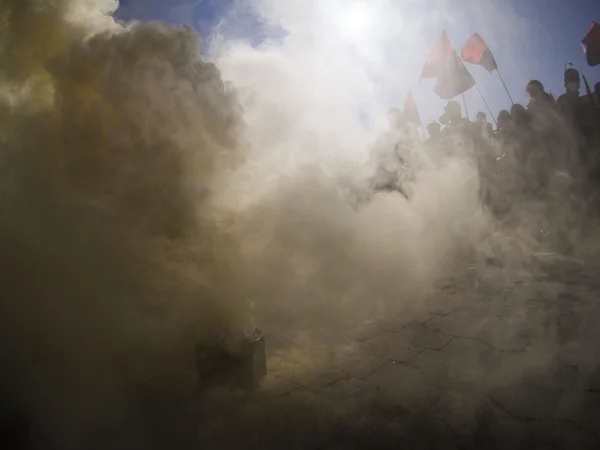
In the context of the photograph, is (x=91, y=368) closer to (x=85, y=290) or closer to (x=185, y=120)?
(x=85, y=290)

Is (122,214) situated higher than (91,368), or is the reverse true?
(122,214)

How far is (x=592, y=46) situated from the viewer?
34.2 ft

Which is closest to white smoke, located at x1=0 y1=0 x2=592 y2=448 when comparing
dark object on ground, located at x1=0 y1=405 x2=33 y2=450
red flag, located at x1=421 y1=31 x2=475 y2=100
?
dark object on ground, located at x1=0 y1=405 x2=33 y2=450

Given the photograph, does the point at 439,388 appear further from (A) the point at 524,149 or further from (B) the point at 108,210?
(A) the point at 524,149

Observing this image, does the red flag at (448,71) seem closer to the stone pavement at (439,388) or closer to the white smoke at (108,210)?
the stone pavement at (439,388)

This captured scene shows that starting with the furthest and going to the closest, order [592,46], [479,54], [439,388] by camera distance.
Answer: [479,54] → [592,46] → [439,388]

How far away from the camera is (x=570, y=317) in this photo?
365cm

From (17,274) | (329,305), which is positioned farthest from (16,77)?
(329,305)

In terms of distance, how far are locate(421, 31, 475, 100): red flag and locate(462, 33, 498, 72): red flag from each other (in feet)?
1.72

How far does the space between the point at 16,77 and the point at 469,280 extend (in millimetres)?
6423

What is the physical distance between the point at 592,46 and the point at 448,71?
429 centimetres

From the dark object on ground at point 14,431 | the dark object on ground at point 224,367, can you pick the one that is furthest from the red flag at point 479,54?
the dark object on ground at point 14,431

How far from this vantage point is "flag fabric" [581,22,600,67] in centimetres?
1028

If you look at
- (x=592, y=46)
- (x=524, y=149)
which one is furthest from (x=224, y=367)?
(x=592, y=46)
